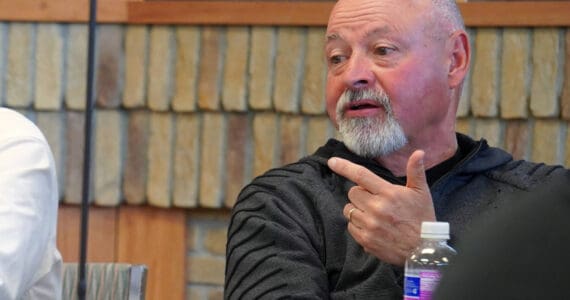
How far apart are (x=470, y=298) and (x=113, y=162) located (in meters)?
2.94

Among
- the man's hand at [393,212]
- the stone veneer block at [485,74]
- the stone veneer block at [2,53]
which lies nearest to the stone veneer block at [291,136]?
the stone veneer block at [485,74]

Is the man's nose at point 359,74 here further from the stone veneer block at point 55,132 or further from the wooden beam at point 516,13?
the stone veneer block at point 55,132

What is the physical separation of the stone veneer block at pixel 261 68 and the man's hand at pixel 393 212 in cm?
144

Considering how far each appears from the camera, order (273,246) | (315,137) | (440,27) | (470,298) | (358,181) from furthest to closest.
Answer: (315,137) → (440,27) → (273,246) → (358,181) → (470,298)

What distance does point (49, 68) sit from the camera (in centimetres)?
350

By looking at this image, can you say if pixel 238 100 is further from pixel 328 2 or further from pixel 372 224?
pixel 372 224

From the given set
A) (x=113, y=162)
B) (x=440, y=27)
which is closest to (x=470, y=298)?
(x=440, y=27)

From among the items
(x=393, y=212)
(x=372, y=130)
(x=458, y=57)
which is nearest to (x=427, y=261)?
(x=393, y=212)

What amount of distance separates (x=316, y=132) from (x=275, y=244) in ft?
4.16

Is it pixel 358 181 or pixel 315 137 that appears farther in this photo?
pixel 315 137

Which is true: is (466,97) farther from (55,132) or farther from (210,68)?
(55,132)

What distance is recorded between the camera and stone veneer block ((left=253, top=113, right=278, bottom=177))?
132 inches

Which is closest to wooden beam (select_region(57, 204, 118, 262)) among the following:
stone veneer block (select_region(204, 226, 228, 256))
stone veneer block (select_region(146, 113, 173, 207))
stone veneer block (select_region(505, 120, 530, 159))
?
stone veneer block (select_region(146, 113, 173, 207))

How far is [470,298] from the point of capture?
625 millimetres
